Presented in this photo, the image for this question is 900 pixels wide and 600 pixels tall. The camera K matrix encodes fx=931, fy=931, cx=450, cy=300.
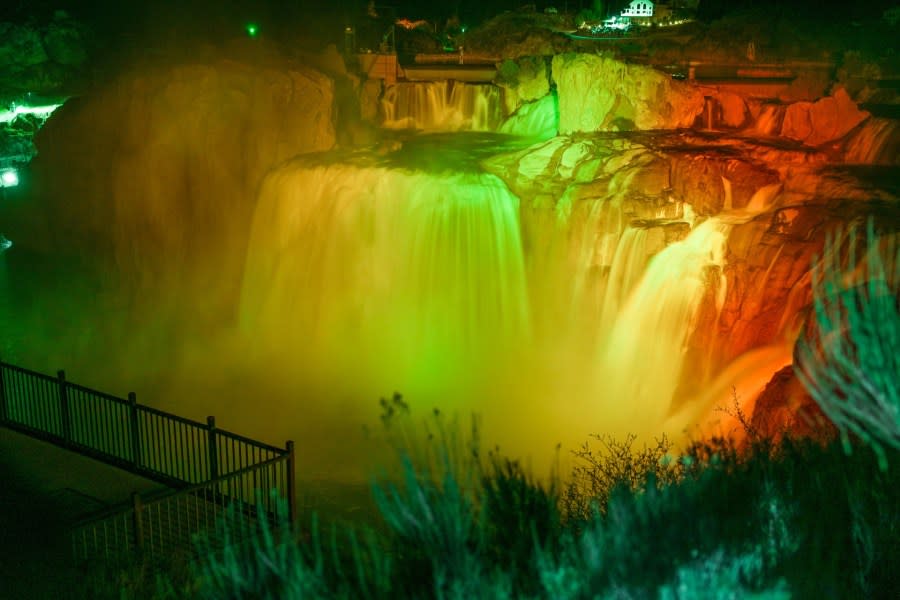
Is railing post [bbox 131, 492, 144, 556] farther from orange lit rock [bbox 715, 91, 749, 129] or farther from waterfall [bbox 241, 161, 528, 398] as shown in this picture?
orange lit rock [bbox 715, 91, 749, 129]

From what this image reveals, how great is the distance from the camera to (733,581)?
457 centimetres

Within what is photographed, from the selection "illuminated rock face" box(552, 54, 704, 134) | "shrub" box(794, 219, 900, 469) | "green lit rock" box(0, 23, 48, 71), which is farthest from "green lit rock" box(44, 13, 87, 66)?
"shrub" box(794, 219, 900, 469)

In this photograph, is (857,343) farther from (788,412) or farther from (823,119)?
(823,119)

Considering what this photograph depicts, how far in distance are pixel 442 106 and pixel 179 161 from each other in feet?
20.8

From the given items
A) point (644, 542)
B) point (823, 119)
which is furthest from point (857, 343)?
point (823, 119)

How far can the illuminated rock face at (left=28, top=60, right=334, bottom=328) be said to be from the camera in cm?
1886

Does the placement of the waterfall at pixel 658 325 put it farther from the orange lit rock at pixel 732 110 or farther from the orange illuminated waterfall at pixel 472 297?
the orange lit rock at pixel 732 110

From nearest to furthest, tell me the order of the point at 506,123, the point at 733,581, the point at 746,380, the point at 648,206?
1. the point at 733,581
2. the point at 746,380
3. the point at 648,206
4. the point at 506,123

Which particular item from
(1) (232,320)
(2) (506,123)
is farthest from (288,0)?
(1) (232,320)

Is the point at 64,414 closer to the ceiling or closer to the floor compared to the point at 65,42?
closer to the floor

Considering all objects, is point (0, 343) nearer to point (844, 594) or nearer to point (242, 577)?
point (242, 577)

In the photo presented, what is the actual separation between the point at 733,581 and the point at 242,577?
9.73 ft

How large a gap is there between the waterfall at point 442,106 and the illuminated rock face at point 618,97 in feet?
9.86

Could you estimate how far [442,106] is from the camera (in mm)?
21906
